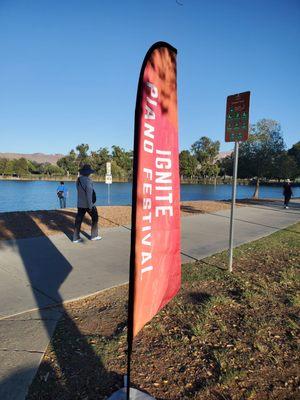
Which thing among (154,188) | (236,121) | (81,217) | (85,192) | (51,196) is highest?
(236,121)

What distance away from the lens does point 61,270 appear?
6004 mm

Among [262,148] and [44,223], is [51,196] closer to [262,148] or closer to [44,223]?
[262,148]

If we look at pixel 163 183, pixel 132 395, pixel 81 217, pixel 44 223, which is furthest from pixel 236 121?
pixel 44 223

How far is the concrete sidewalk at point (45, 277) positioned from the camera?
321 cm

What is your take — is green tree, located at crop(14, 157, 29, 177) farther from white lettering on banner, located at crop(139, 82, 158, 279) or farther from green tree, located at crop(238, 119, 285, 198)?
white lettering on banner, located at crop(139, 82, 158, 279)

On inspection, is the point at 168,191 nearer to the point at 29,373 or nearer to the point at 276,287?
the point at 29,373

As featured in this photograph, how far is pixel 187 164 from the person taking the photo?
113750 mm

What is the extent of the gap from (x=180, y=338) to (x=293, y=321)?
1.46 metres

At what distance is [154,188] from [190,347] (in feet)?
6.27

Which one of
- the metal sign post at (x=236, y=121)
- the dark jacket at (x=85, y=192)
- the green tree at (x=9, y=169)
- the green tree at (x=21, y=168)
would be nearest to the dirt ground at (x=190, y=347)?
the metal sign post at (x=236, y=121)

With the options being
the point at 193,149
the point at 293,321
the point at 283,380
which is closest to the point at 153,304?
the point at 283,380

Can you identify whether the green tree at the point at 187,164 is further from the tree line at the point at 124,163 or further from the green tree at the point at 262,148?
the green tree at the point at 262,148

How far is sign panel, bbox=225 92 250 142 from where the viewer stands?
5.73 metres

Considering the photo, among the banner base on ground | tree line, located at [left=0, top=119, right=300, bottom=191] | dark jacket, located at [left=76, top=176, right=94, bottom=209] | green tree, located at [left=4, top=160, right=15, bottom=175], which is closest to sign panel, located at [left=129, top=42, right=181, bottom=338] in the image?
the banner base on ground
